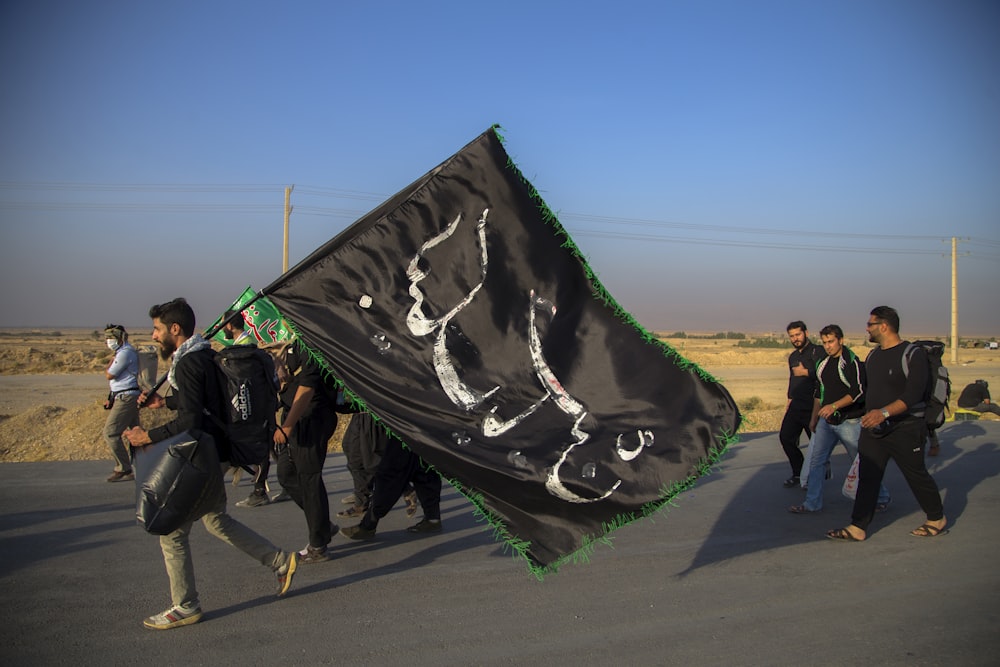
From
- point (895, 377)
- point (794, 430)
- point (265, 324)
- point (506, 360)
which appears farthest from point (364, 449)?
point (794, 430)

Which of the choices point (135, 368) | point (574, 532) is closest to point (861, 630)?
point (574, 532)

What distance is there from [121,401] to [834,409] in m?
7.34

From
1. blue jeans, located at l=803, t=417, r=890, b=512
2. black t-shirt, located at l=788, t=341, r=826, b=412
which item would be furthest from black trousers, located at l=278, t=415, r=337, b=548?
black t-shirt, located at l=788, t=341, r=826, b=412

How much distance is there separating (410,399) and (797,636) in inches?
98.8

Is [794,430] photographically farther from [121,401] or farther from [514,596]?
[121,401]

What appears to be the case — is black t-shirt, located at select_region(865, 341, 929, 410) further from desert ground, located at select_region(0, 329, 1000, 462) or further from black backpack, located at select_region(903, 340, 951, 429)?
desert ground, located at select_region(0, 329, 1000, 462)

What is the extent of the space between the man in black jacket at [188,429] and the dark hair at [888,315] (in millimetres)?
4970

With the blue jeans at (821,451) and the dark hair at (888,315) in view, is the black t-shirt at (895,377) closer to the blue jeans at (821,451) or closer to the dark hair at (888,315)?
the dark hair at (888,315)

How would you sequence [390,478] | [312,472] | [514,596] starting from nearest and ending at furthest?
[514,596], [312,472], [390,478]

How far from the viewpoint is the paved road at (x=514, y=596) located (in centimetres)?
417

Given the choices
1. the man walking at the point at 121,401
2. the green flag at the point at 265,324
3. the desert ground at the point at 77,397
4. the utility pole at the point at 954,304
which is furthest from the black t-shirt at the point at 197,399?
the utility pole at the point at 954,304

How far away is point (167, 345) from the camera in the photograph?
15.6ft

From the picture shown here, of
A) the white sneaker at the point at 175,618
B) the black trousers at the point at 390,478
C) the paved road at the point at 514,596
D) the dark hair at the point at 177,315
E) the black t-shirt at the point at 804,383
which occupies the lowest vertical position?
the paved road at the point at 514,596

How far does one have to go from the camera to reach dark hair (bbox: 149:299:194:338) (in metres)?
4.75
